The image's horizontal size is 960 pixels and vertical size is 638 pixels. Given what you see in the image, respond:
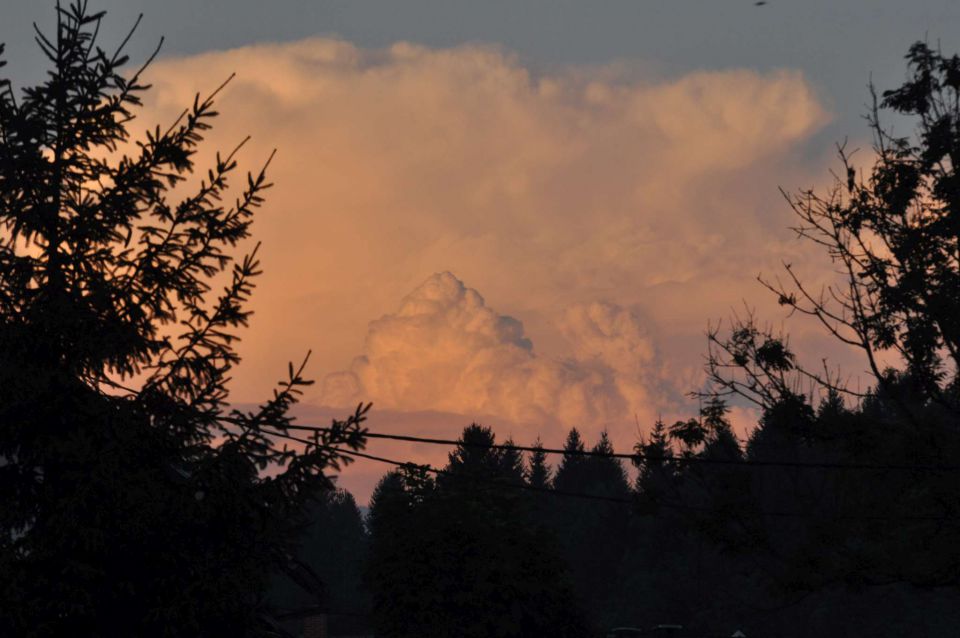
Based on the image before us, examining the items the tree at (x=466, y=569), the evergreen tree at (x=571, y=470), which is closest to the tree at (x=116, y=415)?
the tree at (x=466, y=569)

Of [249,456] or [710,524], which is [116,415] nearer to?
[249,456]

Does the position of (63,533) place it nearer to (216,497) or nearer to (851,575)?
(216,497)

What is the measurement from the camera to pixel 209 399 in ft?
45.2

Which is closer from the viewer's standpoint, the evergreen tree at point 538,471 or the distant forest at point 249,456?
the distant forest at point 249,456

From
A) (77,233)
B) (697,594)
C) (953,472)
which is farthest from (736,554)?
(697,594)

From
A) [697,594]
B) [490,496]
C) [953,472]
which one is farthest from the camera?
[697,594]

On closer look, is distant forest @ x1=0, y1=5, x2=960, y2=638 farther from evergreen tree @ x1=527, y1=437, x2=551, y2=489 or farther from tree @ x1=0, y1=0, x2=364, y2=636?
evergreen tree @ x1=527, y1=437, x2=551, y2=489

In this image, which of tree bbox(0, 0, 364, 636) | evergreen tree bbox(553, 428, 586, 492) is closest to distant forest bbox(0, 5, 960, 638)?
tree bbox(0, 0, 364, 636)

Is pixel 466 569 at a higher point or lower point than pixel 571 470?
lower

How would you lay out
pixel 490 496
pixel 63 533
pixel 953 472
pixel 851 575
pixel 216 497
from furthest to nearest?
pixel 490 496, pixel 851 575, pixel 953 472, pixel 216 497, pixel 63 533

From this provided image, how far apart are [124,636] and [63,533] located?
4.22 feet

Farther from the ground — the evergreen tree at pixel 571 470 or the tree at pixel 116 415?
the evergreen tree at pixel 571 470

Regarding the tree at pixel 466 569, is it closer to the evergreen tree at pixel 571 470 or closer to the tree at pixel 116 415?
the tree at pixel 116 415

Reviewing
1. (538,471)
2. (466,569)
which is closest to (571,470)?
(538,471)
